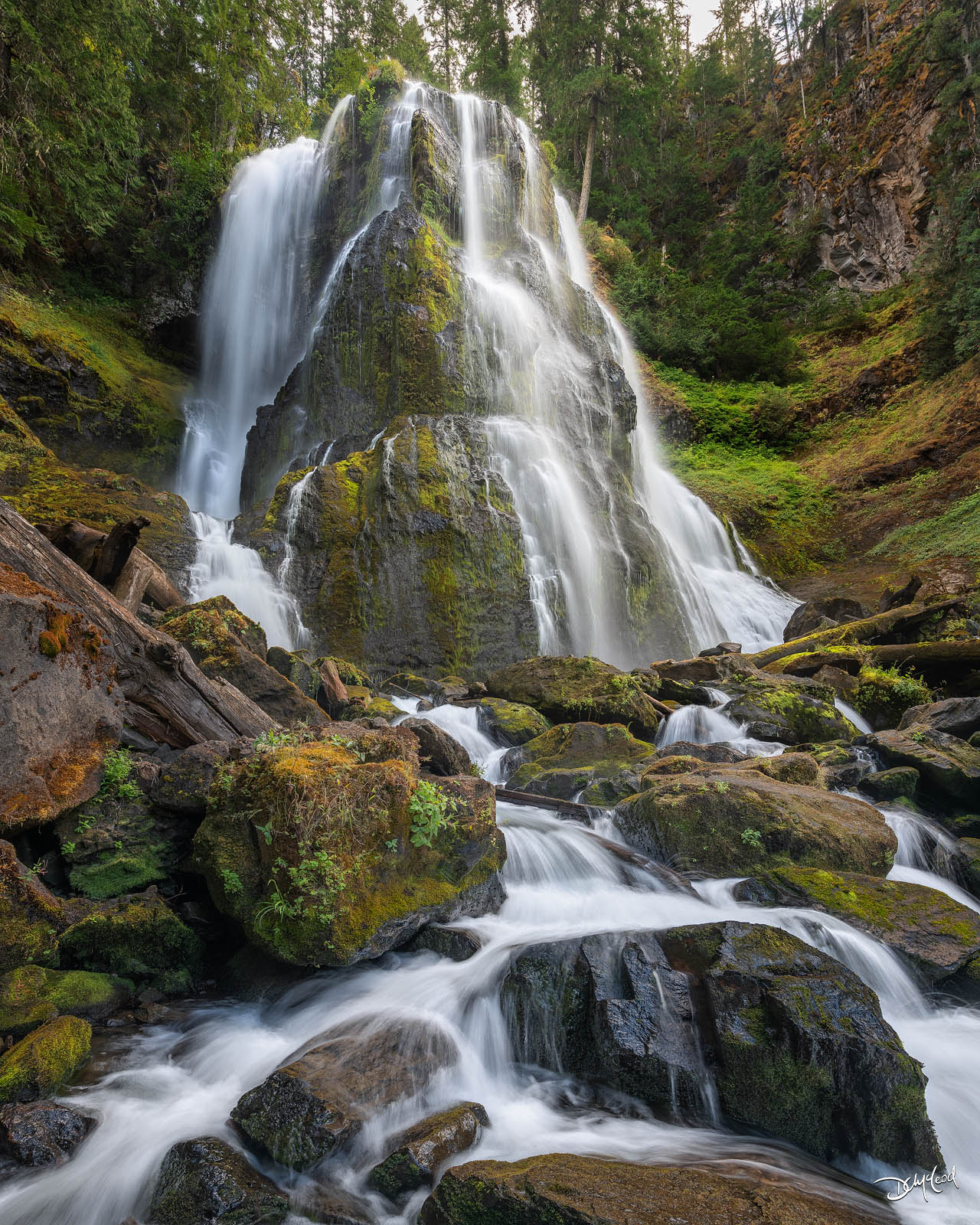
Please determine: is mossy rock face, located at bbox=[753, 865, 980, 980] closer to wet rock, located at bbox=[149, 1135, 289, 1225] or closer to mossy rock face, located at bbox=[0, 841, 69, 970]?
wet rock, located at bbox=[149, 1135, 289, 1225]

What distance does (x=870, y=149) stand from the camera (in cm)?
2697

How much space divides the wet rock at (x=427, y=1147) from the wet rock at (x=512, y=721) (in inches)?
228

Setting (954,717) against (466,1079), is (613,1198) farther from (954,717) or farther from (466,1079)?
(954,717)

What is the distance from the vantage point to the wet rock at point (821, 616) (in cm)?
1468

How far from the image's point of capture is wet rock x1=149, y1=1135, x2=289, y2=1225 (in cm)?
255

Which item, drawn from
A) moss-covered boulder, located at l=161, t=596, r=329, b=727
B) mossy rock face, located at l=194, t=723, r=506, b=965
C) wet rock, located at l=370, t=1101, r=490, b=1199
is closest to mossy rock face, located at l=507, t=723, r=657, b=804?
moss-covered boulder, located at l=161, t=596, r=329, b=727

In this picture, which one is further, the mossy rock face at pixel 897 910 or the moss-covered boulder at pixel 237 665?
the moss-covered boulder at pixel 237 665

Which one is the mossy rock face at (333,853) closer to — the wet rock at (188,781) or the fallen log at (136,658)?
the wet rock at (188,781)

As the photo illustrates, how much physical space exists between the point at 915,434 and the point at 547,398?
11.6 meters

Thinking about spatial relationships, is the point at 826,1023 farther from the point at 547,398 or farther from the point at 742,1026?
the point at 547,398

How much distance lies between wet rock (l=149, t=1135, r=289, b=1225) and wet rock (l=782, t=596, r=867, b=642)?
46.8ft

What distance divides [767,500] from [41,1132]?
23316 millimetres
